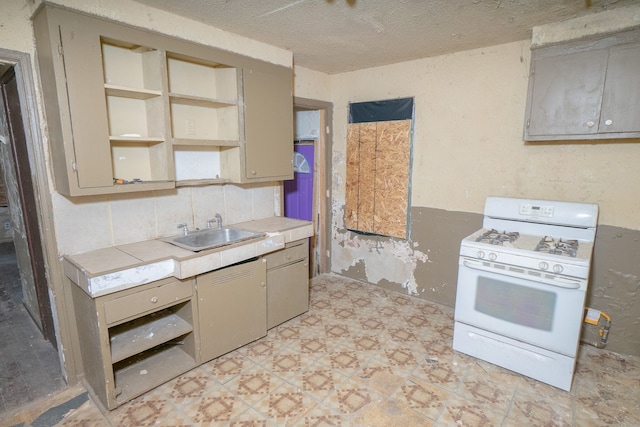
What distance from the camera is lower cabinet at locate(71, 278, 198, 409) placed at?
1.98 metres

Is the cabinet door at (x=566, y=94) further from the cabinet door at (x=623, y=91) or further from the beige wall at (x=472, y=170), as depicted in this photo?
the beige wall at (x=472, y=170)

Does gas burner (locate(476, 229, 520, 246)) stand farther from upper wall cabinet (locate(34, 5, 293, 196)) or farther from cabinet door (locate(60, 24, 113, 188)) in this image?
cabinet door (locate(60, 24, 113, 188))

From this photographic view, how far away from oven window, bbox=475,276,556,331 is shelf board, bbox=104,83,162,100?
8.75 feet

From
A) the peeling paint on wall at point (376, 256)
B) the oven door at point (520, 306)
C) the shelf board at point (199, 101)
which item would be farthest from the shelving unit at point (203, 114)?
the oven door at point (520, 306)

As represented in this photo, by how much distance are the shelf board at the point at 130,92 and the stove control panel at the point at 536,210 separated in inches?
116

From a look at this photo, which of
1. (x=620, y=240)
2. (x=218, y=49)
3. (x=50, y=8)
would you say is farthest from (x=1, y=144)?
(x=620, y=240)

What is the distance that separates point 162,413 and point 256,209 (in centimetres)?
185

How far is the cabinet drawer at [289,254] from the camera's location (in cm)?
286

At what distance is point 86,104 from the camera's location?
1.98 metres

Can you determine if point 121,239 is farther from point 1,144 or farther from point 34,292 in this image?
point 1,144

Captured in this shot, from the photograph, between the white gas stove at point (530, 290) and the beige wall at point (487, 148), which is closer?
the white gas stove at point (530, 290)

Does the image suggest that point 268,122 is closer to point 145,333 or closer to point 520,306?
point 145,333

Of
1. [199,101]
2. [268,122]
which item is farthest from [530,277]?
[199,101]

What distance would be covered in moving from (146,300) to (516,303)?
2453 mm
